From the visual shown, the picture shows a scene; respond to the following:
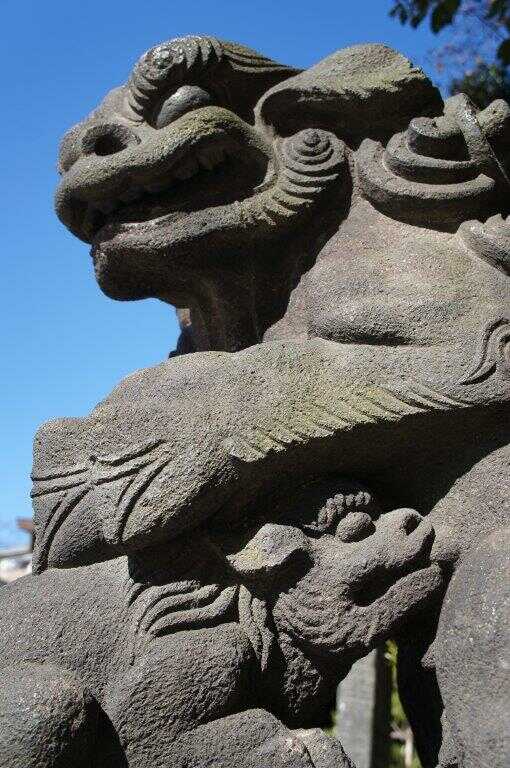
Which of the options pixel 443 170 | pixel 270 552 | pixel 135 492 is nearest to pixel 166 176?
pixel 443 170

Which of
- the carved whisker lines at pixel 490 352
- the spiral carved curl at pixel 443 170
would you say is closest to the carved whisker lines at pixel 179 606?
the carved whisker lines at pixel 490 352

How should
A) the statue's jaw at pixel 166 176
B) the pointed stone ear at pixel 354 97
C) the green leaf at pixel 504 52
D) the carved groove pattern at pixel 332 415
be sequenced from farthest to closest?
the green leaf at pixel 504 52
the pointed stone ear at pixel 354 97
the statue's jaw at pixel 166 176
the carved groove pattern at pixel 332 415

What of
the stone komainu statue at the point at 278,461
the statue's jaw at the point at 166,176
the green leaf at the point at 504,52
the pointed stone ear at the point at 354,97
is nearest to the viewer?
the stone komainu statue at the point at 278,461

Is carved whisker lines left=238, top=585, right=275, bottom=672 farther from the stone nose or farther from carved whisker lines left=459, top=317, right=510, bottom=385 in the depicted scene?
the stone nose

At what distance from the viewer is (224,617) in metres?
1.54

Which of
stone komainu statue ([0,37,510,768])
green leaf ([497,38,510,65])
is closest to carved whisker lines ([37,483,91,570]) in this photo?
stone komainu statue ([0,37,510,768])

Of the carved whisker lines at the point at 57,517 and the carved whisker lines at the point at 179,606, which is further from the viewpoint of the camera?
the carved whisker lines at the point at 57,517

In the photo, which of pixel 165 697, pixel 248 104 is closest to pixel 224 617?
pixel 165 697

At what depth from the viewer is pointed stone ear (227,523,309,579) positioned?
5.01 feet

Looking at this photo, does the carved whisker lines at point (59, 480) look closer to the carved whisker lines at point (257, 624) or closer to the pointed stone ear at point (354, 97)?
the carved whisker lines at point (257, 624)

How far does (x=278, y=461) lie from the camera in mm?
1566

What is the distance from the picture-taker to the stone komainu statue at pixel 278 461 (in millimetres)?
1442

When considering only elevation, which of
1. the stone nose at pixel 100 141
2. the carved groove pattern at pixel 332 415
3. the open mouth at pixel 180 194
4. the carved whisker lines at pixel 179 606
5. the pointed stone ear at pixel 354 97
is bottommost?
the carved whisker lines at pixel 179 606

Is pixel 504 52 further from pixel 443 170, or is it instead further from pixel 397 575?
pixel 397 575
